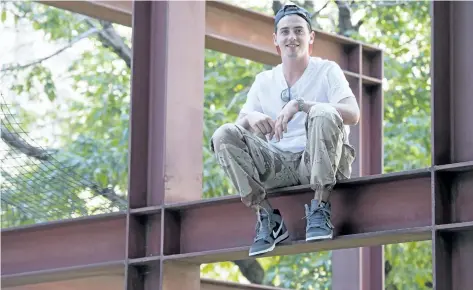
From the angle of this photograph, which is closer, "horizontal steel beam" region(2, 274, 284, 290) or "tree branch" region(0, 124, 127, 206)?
"horizontal steel beam" region(2, 274, 284, 290)

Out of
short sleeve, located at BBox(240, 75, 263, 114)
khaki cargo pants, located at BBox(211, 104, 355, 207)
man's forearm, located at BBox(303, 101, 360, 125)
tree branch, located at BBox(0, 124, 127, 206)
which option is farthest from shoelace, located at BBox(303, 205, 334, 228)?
tree branch, located at BBox(0, 124, 127, 206)

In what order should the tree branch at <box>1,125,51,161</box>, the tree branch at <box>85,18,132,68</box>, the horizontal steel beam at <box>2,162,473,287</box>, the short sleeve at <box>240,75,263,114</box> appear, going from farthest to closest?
the tree branch at <box>85,18,132,68</box> → the tree branch at <box>1,125,51,161</box> → the short sleeve at <box>240,75,263,114</box> → the horizontal steel beam at <box>2,162,473,287</box>

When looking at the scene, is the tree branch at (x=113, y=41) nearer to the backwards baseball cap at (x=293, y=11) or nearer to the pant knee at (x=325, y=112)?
the backwards baseball cap at (x=293, y=11)

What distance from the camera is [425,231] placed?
30.2ft

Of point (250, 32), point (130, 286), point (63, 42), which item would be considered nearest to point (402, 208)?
point (130, 286)

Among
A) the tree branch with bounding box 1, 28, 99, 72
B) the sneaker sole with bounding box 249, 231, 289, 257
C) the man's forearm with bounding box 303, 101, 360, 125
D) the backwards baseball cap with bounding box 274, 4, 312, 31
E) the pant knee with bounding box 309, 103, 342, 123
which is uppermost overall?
the tree branch with bounding box 1, 28, 99, 72

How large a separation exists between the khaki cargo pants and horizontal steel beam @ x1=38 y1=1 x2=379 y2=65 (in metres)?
3.31

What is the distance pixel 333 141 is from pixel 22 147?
1015 centimetres

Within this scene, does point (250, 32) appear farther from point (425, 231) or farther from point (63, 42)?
point (63, 42)

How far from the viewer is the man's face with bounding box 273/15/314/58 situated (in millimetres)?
9961

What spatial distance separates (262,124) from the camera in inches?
380

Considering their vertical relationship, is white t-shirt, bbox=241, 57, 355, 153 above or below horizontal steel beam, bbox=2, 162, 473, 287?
above

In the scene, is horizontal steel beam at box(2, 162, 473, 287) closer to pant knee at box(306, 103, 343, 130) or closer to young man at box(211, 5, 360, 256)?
young man at box(211, 5, 360, 256)

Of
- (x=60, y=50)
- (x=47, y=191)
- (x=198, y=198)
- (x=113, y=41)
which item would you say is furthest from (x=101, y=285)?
(x=113, y=41)
